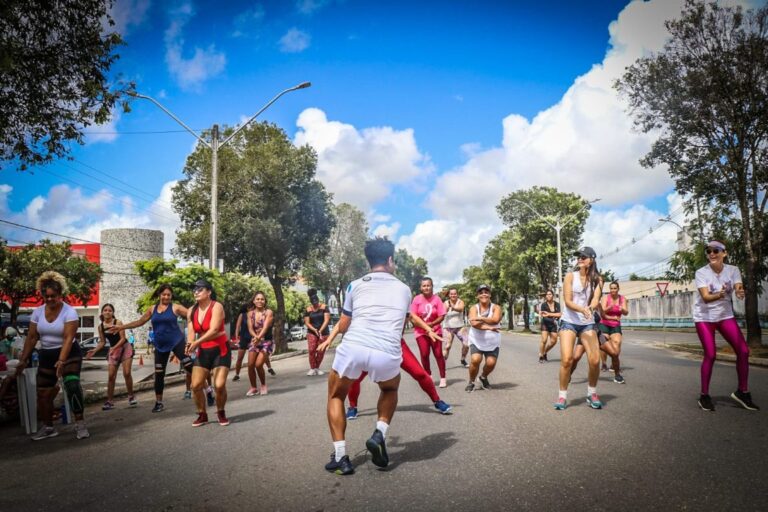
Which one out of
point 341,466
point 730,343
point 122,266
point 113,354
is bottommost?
point 341,466

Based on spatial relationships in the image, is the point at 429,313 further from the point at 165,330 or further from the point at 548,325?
the point at 548,325

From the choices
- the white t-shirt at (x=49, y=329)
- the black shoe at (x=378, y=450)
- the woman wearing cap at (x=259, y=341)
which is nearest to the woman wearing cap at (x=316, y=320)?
the woman wearing cap at (x=259, y=341)

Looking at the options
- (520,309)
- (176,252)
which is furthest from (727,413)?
(520,309)

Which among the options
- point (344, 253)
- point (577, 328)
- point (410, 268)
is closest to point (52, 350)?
point (577, 328)

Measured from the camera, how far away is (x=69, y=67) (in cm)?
974

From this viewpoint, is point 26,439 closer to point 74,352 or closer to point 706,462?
point 74,352

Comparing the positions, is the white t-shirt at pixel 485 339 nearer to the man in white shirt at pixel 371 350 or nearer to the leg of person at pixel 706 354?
the leg of person at pixel 706 354

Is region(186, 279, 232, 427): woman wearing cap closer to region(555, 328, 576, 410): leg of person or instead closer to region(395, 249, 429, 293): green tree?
region(555, 328, 576, 410): leg of person

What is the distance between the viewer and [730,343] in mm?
6508

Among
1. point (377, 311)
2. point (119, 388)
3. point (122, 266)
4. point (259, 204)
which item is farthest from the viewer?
point (122, 266)

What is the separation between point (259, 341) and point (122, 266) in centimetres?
4986

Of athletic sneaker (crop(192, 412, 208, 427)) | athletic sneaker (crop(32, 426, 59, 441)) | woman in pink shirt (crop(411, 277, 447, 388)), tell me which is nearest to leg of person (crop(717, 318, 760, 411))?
woman in pink shirt (crop(411, 277, 447, 388))

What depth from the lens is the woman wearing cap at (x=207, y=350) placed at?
259 inches

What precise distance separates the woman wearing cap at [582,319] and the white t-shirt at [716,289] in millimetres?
1209
